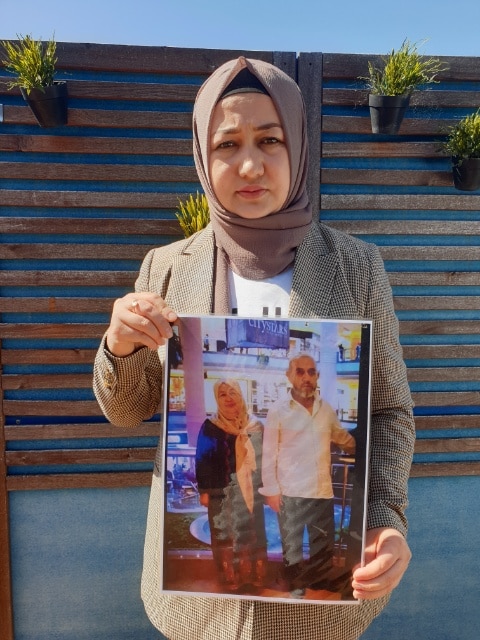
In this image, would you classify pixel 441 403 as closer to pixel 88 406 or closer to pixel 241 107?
pixel 88 406

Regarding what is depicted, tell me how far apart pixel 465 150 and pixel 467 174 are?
4.3 inches

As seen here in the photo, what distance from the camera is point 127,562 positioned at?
271 centimetres

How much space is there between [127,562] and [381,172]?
2.32 meters

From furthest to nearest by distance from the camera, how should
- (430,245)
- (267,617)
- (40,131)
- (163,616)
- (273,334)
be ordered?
(430,245), (40,131), (163,616), (267,617), (273,334)

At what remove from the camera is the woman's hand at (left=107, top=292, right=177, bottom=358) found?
107 cm

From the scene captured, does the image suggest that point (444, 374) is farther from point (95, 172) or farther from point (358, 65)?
point (95, 172)

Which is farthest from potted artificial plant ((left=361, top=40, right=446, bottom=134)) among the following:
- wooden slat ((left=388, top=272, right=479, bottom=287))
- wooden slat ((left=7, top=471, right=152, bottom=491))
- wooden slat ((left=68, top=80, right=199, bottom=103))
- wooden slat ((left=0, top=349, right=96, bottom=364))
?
wooden slat ((left=7, top=471, right=152, bottom=491))

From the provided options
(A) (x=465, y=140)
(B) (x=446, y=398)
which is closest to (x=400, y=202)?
(A) (x=465, y=140)

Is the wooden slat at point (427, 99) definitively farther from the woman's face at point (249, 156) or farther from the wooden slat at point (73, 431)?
the wooden slat at point (73, 431)

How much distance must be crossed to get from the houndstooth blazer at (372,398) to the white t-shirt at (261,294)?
1.6 inches

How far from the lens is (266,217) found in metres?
1.34

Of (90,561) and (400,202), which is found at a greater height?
(400,202)

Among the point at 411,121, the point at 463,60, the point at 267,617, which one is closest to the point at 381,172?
the point at 411,121

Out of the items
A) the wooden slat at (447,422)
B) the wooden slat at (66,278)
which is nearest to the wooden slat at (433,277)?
the wooden slat at (447,422)
